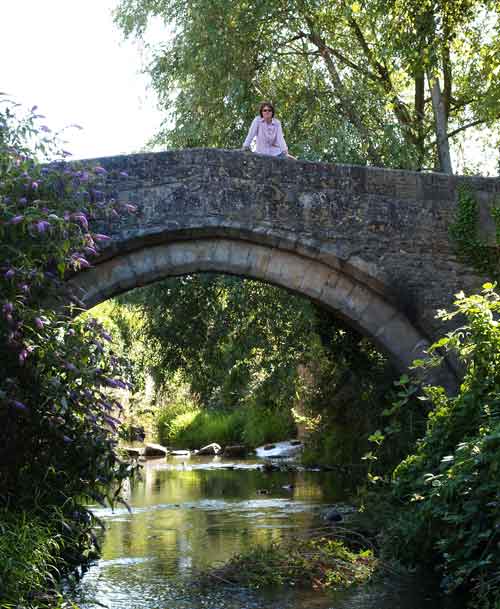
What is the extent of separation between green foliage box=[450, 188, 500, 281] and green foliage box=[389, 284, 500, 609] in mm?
1642

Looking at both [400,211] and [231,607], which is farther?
[400,211]

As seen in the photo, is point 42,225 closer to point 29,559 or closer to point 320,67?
point 29,559

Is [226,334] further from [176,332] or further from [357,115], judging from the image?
[357,115]

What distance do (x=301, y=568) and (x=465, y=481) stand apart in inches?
61.3

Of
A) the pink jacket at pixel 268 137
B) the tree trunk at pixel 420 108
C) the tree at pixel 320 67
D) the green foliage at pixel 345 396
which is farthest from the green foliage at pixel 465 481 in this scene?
the tree trunk at pixel 420 108

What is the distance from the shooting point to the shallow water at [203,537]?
614cm

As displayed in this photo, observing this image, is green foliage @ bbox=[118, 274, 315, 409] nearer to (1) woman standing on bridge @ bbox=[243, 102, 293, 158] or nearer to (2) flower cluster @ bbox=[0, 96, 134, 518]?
(1) woman standing on bridge @ bbox=[243, 102, 293, 158]

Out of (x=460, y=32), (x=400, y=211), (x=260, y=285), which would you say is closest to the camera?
(x=400, y=211)

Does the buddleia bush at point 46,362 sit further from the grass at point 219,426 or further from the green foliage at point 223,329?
the grass at point 219,426

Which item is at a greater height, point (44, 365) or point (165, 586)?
point (44, 365)

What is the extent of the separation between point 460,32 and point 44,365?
302 inches

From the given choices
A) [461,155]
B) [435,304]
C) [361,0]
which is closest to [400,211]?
[435,304]

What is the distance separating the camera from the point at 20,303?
6391mm

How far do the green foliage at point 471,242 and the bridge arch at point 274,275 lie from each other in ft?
2.38
